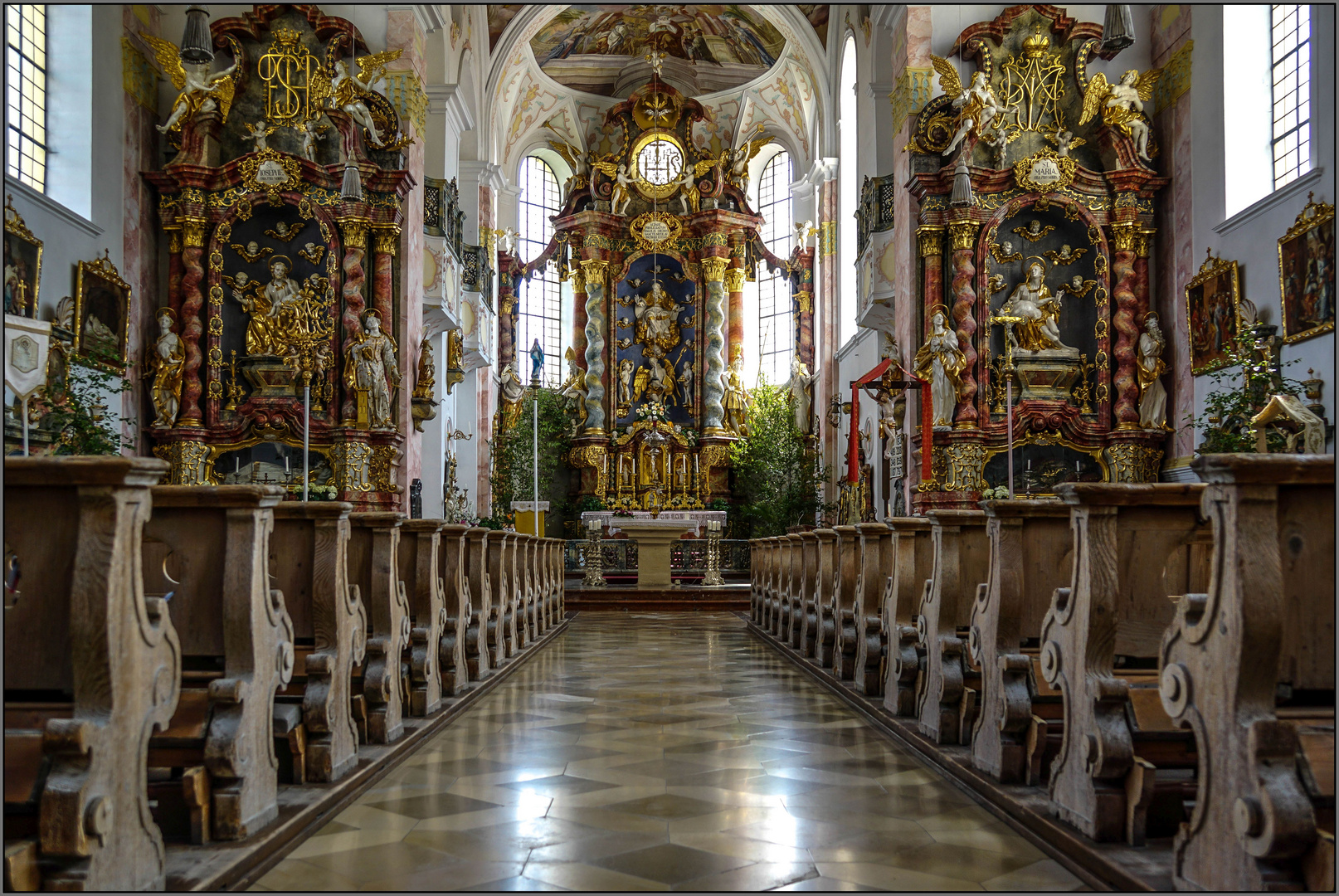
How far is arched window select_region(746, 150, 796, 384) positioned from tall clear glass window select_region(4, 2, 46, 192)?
1664 centimetres

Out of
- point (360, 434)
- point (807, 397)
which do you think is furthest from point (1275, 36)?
point (807, 397)

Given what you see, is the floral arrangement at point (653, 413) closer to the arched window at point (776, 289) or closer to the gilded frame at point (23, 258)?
the arched window at point (776, 289)

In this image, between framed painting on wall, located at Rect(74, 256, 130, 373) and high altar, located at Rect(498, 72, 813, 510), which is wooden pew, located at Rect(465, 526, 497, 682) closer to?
framed painting on wall, located at Rect(74, 256, 130, 373)

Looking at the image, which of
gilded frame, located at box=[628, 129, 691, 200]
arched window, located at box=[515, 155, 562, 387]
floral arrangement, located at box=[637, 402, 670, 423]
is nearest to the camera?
floral arrangement, located at box=[637, 402, 670, 423]

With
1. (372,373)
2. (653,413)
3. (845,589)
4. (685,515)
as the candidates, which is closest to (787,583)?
(845,589)

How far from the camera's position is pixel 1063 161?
45.2 feet

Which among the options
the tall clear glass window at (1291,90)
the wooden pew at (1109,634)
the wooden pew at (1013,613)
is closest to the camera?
the wooden pew at (1109,634)

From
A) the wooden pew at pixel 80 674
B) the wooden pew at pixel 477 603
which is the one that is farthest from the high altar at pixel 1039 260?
the wooden pew at pixel 80 674

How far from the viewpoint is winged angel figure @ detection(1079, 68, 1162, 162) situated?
1368cm

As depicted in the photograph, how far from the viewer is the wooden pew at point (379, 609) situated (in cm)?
459

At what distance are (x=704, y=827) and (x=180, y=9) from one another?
1446 centimetres

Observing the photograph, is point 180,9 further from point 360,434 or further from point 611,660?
point 611,660

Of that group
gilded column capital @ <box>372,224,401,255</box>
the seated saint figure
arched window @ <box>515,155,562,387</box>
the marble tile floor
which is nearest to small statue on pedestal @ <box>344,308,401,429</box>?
gilded column capital @ <box>372,224,401,255</box>

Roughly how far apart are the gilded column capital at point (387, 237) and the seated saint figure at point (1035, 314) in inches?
312
